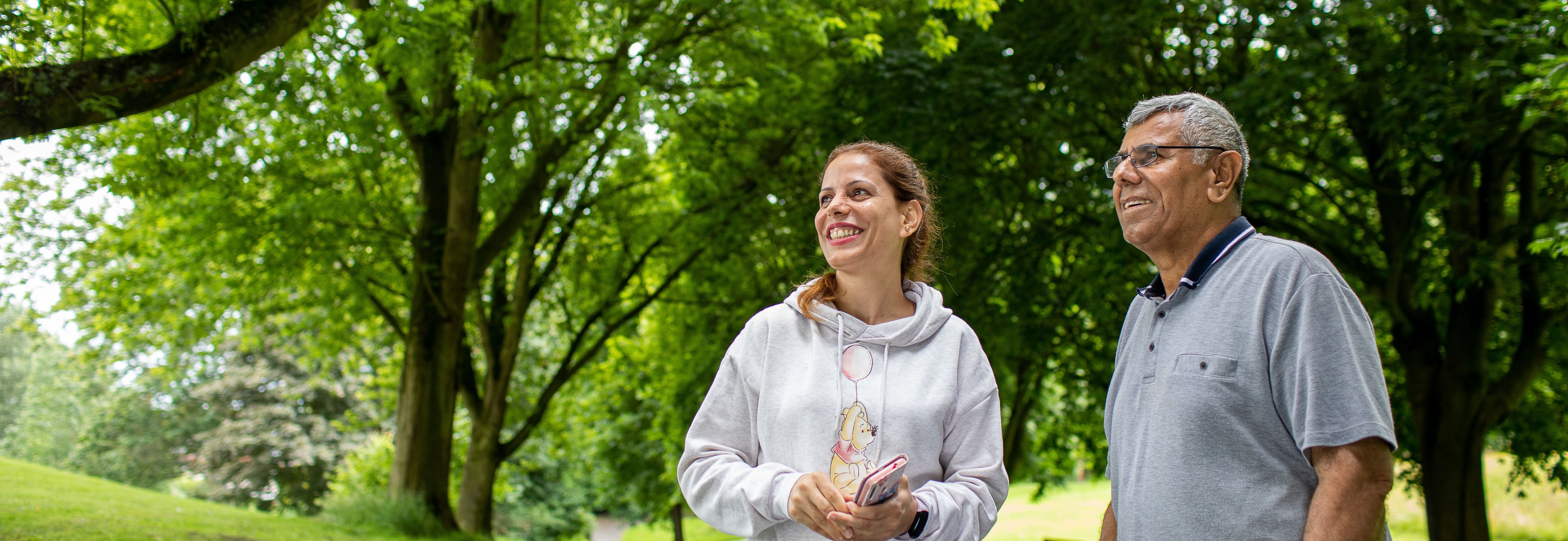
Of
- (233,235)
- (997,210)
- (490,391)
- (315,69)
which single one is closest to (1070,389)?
(997,210)

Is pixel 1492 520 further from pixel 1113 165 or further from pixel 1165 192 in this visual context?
pixel 1165 192

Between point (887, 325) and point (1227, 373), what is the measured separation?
2.62ft

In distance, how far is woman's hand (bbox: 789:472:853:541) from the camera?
6.72ft

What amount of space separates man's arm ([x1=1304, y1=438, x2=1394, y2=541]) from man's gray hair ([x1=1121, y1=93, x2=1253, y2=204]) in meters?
0.67

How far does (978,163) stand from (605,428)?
10.9 m

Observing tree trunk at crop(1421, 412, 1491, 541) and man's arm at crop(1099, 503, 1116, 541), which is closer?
man's arm at crop(1099, 503, 1116, 541)

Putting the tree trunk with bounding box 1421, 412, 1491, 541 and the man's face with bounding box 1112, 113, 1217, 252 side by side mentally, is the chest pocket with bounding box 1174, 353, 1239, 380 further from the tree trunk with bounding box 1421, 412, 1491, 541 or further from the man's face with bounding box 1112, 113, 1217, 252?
the tree trunk with bounding box 1421, 412, 1491, 541

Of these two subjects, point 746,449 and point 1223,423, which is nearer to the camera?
point 1223,423

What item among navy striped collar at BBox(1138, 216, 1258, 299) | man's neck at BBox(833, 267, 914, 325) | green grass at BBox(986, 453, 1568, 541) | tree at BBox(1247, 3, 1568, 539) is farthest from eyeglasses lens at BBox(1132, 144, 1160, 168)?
green grass at BBox(986, 453, 1568, 541)

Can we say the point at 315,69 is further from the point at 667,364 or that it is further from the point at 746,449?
the point at 667,364

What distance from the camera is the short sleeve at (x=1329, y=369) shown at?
181 cm

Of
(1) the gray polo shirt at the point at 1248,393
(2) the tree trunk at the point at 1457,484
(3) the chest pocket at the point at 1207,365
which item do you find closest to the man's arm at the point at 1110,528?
(1) the gray polo shirt at the point at 1248,393

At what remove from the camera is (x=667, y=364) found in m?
18.0

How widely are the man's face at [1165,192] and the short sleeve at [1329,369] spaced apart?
386mm
